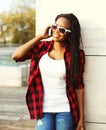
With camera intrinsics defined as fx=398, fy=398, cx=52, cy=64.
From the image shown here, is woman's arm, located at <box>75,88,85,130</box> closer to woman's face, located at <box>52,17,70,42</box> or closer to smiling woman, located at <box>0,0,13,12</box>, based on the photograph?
woman's face, located at <box>52,17,70,42</box>

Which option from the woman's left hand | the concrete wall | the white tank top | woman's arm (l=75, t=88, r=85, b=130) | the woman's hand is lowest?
the concrete wall

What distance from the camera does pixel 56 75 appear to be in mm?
3271

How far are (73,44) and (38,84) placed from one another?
0.45 meters

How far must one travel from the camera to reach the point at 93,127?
3.68 metres

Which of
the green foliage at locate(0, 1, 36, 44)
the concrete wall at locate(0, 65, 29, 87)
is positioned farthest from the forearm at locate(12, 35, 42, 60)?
the green foliage at locate(0, 1, 36, 44)

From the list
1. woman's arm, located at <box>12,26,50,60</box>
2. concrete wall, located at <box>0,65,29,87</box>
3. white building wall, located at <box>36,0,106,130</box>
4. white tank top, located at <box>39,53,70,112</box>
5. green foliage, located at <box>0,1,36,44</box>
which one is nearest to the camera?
white tank top, located at <box>39,53,70,112</box>

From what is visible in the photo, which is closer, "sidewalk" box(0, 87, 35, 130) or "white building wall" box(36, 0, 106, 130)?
"white building wall" box(36, 0, 106, 130)

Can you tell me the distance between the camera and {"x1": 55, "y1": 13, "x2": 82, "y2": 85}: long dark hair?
3.31 m

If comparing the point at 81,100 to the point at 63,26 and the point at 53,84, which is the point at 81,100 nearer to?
the point at 53,84

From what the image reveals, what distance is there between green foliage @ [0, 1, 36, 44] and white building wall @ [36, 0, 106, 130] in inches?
1276

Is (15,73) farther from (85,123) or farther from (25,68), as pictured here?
(85,123)

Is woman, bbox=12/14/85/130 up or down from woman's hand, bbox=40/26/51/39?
down

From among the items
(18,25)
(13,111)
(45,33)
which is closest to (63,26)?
(45,33)

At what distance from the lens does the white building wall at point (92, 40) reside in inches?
137
